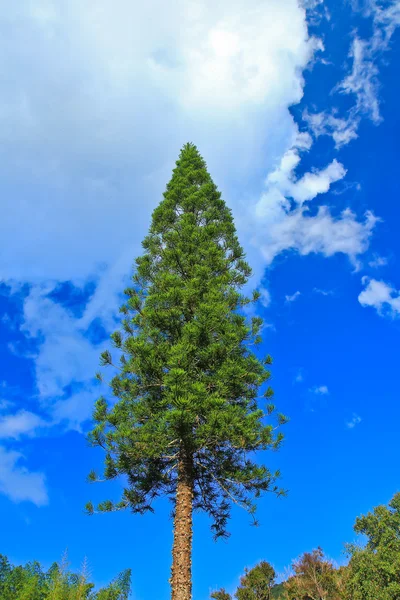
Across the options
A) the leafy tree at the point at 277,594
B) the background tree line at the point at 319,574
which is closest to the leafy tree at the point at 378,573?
the background tree line at the point at 319,574

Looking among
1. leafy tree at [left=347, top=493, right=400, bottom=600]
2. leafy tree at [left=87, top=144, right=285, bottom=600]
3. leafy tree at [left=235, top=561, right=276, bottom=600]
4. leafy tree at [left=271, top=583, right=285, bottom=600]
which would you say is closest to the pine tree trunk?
leafy tree at [left=87, top=144, right=285, bottom=600]

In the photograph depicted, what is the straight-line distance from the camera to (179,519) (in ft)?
27.2

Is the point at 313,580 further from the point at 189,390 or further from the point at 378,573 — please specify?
the point at 189,390

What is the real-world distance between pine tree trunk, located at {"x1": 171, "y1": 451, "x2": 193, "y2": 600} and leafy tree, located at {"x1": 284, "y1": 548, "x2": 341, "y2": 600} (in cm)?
2686

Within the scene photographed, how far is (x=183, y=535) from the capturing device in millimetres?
8094

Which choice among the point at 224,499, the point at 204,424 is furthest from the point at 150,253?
the point at 224,499

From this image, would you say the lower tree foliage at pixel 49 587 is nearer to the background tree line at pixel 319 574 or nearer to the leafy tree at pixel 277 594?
the background tree line at pixel 319 574

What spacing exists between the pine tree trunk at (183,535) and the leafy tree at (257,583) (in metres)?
26.8

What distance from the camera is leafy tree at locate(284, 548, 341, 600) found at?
96.4ft

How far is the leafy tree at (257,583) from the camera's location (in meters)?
29.2

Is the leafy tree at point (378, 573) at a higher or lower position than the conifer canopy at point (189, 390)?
lower

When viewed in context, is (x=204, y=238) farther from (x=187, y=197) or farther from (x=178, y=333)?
(x=178, y=333)

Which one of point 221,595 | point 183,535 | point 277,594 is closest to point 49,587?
point 183,535

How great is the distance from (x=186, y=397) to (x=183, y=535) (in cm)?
274
